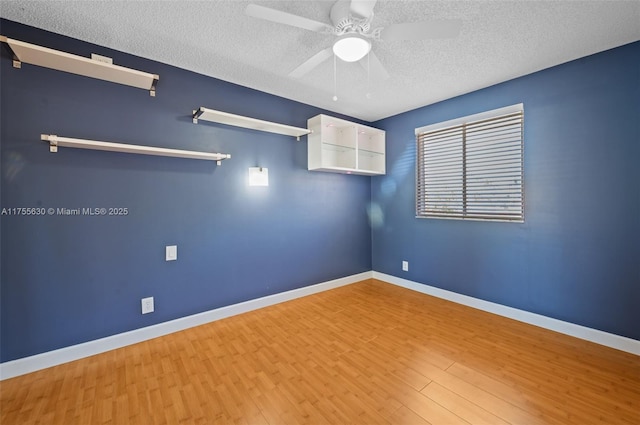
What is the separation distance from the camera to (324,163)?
3.57 m

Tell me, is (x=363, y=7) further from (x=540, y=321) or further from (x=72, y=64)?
(x=540, y=321)

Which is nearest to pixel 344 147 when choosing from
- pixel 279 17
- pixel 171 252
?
pixel 279 17

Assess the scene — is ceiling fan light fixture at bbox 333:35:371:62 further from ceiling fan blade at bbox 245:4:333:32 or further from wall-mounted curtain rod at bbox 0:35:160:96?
wall-mounted curtain rod at bbox 0:35:160:96

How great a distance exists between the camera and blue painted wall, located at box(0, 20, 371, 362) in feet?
6.80

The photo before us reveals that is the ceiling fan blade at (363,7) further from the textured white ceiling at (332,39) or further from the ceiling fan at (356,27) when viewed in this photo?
the textured white ceiling at (332,39)

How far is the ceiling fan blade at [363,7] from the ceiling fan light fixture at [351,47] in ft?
0.50

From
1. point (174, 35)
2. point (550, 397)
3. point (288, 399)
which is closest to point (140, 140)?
point (174, 35)

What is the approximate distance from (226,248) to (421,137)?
3103mm

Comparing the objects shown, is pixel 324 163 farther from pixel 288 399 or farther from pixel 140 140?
pixel 288 399

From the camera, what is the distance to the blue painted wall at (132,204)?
2072 mm

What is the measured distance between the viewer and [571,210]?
2631 millimetres

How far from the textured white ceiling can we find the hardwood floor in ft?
8.78

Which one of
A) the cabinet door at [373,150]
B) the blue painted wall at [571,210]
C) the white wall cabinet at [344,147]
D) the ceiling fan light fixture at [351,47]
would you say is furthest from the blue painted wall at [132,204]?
the blue painted wall at [571,210]

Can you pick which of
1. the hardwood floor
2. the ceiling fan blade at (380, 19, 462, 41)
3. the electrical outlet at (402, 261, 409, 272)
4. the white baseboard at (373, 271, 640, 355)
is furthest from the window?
the ceiling fan blade at (380, 19, 462, 41)
